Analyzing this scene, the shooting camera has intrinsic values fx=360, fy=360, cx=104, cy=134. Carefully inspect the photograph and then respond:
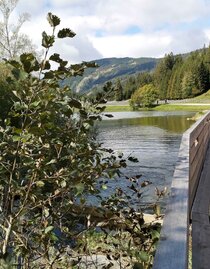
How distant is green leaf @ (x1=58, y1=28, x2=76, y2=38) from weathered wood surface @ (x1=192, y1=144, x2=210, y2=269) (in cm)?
186

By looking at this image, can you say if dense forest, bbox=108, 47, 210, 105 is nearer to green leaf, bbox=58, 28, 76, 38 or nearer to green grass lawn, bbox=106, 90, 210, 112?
green grass lawn, bbox=106, 90, 210, 112

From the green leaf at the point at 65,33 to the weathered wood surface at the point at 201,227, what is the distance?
6.11 ft

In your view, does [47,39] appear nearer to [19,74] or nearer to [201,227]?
[19,74]

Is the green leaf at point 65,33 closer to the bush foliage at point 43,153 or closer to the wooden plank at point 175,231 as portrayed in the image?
the bush foliage at point 43,153

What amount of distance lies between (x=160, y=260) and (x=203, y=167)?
4.89 metres

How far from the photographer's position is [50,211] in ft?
6.08

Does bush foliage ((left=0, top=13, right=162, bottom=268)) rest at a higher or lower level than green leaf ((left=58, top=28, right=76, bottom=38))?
lower

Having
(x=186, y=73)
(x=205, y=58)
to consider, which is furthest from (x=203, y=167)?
(x=205, y=58)

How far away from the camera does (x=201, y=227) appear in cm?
321

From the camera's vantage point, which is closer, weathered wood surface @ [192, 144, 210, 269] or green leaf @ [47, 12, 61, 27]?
green leaf @ [47, 12, 61, 27]

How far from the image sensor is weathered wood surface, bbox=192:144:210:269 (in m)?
2.59

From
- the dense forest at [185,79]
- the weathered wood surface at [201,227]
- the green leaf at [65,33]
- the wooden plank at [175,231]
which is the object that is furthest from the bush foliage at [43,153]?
the dense forest at [185,79]

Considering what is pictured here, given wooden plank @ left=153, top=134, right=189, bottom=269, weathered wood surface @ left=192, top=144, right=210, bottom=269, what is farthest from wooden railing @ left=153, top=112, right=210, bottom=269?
weathered wood surface @ left=192, top=144, right=210, bottom=269

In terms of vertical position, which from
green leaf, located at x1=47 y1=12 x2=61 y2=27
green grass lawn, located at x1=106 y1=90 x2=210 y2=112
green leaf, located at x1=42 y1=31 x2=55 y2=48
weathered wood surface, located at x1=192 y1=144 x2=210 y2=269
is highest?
green leaf, located at x1=47 y1=12 x2=61 y2=27
